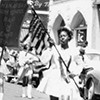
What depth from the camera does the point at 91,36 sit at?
984 inches

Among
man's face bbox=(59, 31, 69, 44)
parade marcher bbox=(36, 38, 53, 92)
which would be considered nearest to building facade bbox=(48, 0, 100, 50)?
parade marcher bbox=(36, 38, 53, 92)

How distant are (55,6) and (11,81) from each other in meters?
10.7

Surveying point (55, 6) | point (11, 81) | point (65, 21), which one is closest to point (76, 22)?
point (65, 21)

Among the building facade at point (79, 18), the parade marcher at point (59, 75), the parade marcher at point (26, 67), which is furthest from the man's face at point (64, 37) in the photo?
the building facade at point (79, 18)

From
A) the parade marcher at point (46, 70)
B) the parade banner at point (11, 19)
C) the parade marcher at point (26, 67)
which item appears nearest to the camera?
the parade marcher at point (46, 70)

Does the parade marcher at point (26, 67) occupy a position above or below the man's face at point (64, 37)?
below

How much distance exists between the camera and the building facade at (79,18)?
2492 cm

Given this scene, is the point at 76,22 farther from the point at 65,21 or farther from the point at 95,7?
the point at 95,7

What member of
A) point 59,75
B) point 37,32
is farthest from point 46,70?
point 37,32

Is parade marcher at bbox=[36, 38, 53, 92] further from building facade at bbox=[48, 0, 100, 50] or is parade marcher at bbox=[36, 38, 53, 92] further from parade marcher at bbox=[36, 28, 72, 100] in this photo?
building facade at bbox=[48, 0, 100, 50]

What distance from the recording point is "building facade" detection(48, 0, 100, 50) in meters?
24.9

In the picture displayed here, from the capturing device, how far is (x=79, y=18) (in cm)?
2827

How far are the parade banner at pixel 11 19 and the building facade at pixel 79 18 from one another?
49.2ft

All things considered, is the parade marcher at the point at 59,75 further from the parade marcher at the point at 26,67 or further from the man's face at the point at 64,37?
the parade marcher at the point at 26,67
